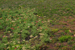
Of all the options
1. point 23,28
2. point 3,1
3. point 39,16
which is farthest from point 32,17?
point 3,1

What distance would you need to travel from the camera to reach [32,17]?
6.75m

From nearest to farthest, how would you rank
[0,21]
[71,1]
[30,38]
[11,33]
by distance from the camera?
[30,38], [11,33], [0,21], [71,1]

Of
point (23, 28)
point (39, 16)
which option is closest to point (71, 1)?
point (39, 16)

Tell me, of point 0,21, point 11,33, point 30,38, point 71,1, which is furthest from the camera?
point 71,1

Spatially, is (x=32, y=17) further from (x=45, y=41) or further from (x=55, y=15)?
(x=45, y=41)

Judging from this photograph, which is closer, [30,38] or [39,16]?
[30,38]

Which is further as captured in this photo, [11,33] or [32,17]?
[32,17]

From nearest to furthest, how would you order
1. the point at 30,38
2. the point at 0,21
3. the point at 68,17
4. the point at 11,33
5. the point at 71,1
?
the point at 30,38
the point at 11,33
the point at 0,21
the point at 68,17
the point at 71,1

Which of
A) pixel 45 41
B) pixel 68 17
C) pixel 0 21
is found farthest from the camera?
pixel 68 17

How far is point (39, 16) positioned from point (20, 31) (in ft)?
7.12

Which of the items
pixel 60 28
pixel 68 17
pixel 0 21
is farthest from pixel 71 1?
pixel 0 21

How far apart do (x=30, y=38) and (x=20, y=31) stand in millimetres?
755

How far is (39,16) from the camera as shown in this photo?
7051 millimetres

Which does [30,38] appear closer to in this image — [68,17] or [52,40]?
[52,40]
